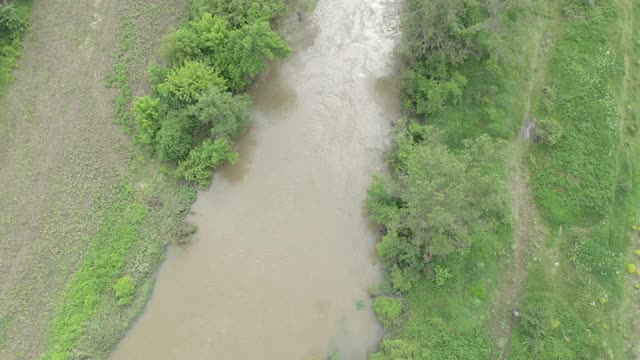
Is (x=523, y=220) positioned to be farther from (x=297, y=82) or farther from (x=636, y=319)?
(x=297, y=82)

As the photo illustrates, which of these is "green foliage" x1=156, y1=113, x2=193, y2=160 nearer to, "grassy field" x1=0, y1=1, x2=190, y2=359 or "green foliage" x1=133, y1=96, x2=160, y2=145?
"green foliage" x1=133, y1=96, x2=160, y2=145

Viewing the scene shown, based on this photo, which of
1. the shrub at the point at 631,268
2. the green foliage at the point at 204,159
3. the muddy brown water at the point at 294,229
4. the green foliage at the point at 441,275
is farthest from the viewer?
the green foliage at the point at 204,159

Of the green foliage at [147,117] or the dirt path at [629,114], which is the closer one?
the dirt path at [629,114]

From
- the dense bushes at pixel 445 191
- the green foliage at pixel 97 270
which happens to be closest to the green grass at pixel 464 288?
the dense bushes at pixel 445 191

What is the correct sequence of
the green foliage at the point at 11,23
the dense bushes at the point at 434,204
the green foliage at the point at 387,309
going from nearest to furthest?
the dense bushes at the point at 434,204
the green foliage at the point at 387,309
the green foliage at the point at 11,23

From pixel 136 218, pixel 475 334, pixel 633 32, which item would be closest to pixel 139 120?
pixel 136 218

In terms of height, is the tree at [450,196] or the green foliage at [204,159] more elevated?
the green foliage at [204,159]

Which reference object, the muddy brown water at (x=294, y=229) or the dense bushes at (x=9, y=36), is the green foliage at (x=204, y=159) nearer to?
the muddy brown water at (x=294, y=229)
